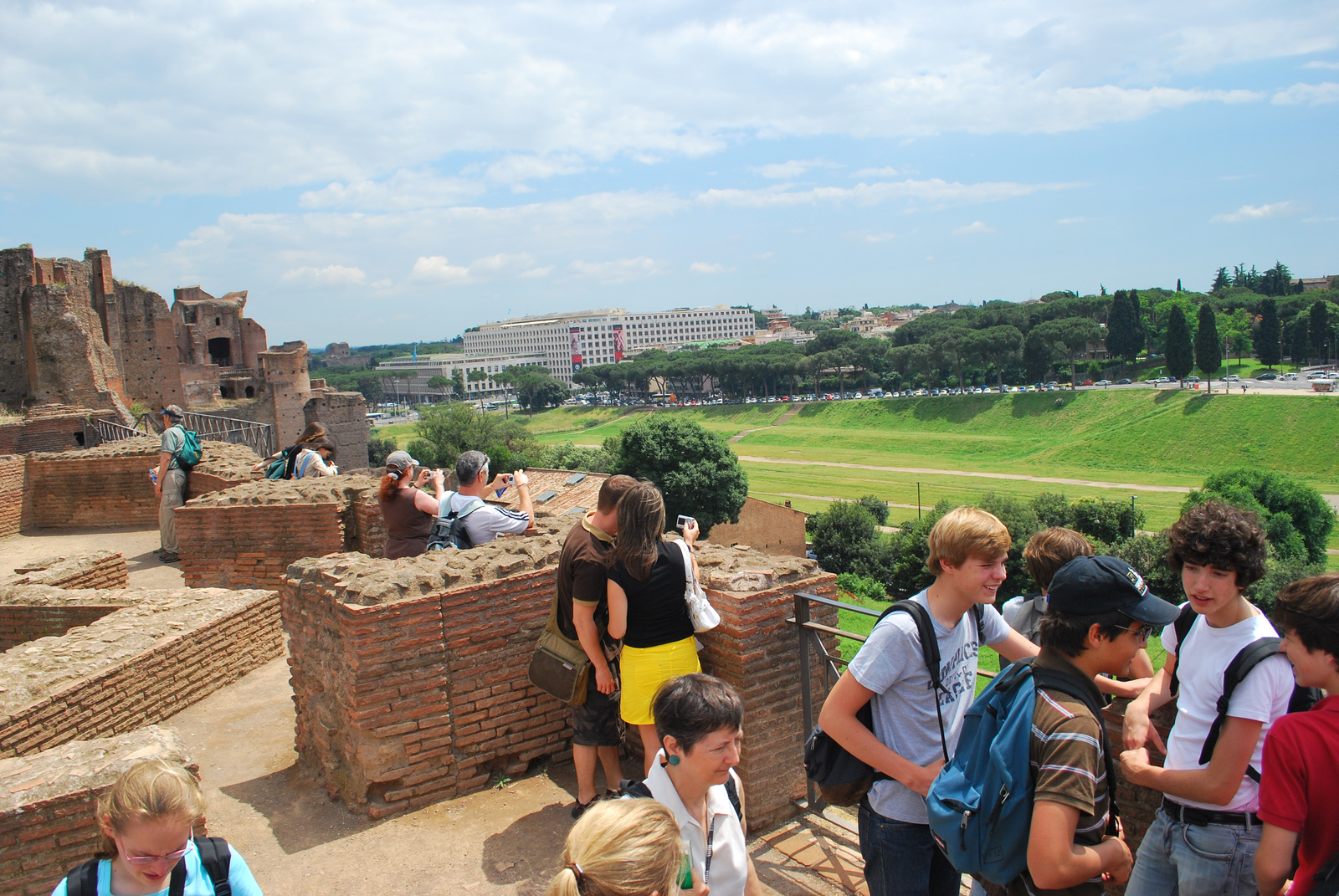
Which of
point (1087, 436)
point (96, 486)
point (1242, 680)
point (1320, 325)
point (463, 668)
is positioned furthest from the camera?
point (1320, 325)

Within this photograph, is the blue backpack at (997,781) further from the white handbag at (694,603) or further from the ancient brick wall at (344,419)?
the ancient brick wall at (344,419)

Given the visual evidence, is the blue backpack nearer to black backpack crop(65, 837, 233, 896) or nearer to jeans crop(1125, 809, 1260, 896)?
jeans crop(1125, 809, 1260, 896)

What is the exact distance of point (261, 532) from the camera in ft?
25.4

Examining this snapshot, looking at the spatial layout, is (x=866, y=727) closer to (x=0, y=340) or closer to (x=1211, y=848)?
(x=1211, y=848)

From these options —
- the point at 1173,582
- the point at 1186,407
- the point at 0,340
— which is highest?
A: the point at 0,340

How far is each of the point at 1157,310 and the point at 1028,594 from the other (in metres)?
87.2

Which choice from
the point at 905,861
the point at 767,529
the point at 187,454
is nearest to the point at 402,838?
the point at 905,861

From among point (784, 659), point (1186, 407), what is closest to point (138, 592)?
point (784, 659)

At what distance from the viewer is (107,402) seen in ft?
73.3

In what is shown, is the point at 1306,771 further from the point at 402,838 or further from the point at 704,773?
the point at 402,838

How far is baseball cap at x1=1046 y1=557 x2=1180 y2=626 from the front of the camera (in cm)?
209

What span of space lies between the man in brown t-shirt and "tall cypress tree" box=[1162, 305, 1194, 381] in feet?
205

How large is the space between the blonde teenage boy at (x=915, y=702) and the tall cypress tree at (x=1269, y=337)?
75.2 metres

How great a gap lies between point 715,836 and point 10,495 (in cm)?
1359
